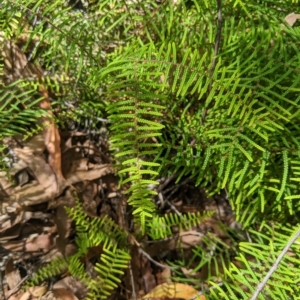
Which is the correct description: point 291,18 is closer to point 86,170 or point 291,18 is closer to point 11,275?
point 86,170

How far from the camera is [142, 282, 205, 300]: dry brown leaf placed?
144 cm

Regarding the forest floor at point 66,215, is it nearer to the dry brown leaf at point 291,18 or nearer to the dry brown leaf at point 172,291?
the dry brown leaf at point 172,291

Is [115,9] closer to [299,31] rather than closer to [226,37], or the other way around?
[226,37]

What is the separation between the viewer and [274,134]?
1104 mm

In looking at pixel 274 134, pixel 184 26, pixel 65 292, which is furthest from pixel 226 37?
pixel 65 292

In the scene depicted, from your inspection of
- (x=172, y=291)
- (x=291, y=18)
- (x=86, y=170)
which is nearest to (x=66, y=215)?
(x=86, y=170)

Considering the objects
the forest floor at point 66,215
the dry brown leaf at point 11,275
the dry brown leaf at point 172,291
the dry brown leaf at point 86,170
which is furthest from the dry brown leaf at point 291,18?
the dry brown leaf at point 11,275

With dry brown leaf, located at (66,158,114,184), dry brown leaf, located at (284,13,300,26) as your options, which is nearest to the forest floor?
dry brown leaf, located at (66,158,114,184)

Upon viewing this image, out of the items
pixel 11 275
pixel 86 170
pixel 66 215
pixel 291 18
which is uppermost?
pixel 291 18

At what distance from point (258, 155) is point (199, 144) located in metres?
0.17

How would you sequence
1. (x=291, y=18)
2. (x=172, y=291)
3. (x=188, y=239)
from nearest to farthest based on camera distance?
(x=291, y=18) < (x=172, y=291) < (x=188, y=239)

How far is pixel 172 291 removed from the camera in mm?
1456

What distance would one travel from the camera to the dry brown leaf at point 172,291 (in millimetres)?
1438

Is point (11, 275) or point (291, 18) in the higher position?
point (291, 18)
